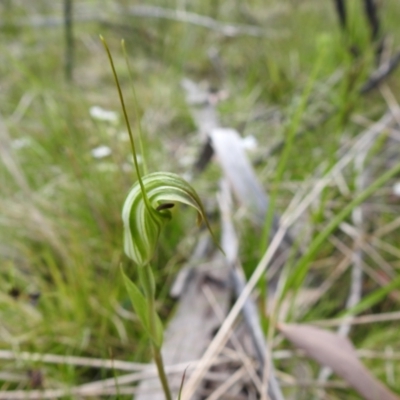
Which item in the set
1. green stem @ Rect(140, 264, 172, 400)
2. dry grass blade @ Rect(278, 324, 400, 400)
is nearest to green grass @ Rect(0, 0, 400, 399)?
dry grass blade @ Rect(278, 324, 400, 400)

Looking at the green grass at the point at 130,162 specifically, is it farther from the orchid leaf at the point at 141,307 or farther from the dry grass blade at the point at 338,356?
the orchid leaf at the point at 141,307

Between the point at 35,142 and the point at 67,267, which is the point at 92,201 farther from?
the point at 35,142

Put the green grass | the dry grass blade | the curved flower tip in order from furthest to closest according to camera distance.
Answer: the green grass → the dry grass blade → the curved flower tip

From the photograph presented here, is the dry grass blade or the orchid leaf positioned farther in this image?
the dry grass blade

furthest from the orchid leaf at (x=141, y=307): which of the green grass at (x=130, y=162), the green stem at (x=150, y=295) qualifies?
the green grass at (x=130, y=162)

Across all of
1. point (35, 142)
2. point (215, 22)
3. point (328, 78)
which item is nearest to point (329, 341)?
point (35, 142)

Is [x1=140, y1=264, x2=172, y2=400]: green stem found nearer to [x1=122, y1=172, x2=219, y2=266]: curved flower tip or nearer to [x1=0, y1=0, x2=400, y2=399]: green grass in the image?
[x1=122, y1=172, x2=219, y2=266]: curved flower tip

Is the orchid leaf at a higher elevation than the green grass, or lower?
lower

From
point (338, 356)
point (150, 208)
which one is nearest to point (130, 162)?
point (338, 356)
